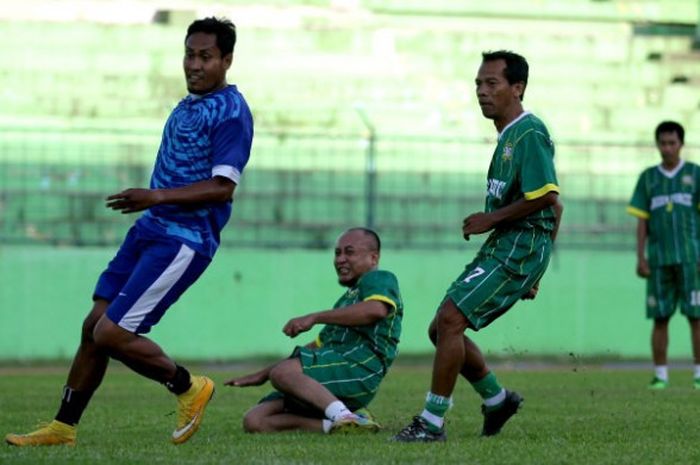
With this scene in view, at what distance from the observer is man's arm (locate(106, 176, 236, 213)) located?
22.2ft

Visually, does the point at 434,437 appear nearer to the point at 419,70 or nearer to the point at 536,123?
the point at 536,123

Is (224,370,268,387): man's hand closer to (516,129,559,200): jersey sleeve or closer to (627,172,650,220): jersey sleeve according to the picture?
(516,129,559,200): jersey sleeve

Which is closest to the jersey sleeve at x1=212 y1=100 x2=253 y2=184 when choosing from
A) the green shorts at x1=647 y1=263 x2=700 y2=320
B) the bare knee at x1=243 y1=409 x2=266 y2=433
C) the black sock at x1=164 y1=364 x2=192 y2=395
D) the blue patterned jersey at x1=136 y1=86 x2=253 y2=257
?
the blue patterned jersey at x1=136 y1=86 x2=253 y2=257

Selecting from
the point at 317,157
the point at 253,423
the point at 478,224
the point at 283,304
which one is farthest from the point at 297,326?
the point at 317,157

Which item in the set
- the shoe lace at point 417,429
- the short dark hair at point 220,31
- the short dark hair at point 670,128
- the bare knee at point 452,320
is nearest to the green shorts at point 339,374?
the shoe lace at point 417,429

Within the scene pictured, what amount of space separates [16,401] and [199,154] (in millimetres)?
4803

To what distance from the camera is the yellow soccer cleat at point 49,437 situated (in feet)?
23.5

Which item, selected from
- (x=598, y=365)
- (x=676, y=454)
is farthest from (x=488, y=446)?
(x=598, y=365)

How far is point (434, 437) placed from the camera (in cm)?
747

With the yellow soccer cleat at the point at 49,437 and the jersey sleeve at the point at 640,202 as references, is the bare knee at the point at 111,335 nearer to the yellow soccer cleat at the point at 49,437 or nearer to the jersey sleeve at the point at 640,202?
the yellow soccer cleat at the point at 49,437

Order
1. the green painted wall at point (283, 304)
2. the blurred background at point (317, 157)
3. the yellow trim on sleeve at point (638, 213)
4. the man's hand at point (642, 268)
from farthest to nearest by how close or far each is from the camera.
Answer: the blurred background at point (317, 157) < the green painted wall at point (283, 304) < the yellow trim on sleeve at point (638, 213) < the man's hand at point (642, 268)

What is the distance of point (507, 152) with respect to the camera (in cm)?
760

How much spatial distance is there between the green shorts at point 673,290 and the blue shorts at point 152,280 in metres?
7.20

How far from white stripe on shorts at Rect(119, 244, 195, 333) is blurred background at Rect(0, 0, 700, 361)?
11.0 m
